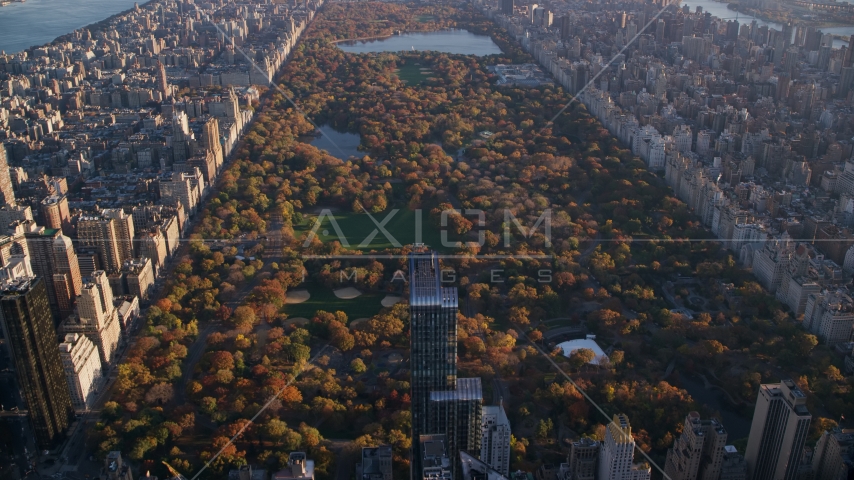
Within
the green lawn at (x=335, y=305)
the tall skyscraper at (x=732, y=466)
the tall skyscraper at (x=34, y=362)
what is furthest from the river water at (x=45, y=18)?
the tall skyscraper at (x=732, y=466)

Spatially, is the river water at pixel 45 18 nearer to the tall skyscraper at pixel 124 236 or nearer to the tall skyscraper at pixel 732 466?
the tall skyscraper at pixel 124 236

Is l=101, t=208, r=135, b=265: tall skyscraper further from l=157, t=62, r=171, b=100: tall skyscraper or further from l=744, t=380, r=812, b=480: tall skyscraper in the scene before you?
l=157, t=62, r=171, b=100: tall skyscraper

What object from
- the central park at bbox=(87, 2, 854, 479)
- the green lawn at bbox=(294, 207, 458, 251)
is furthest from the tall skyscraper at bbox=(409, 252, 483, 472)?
the green lawn at bbox=(294, 207, 458, 251)

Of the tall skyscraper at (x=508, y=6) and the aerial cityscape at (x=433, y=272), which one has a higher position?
the tall skyscraper at (x=508, y=6)

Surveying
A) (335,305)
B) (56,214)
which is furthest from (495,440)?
(56,214)

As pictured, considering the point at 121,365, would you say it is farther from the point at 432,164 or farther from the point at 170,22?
the point at 170,22

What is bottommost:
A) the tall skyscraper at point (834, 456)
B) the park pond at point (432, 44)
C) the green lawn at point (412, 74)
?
the tall skyscraper at point (834, 456)
